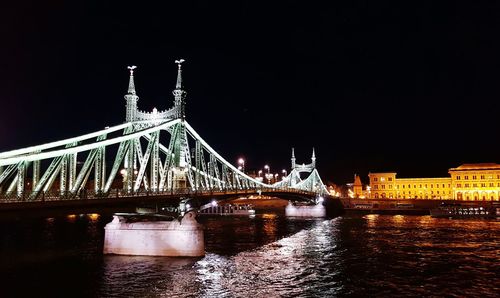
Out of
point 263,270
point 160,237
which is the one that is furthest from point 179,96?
point 263,270

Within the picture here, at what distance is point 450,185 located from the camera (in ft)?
452

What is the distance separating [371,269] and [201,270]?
1055cm

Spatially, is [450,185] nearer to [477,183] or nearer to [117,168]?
[477,183]

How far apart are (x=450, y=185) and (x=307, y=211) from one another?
59514mm

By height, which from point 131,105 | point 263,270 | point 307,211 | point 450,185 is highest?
point 131,105

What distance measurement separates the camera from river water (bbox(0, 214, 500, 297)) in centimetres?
2361

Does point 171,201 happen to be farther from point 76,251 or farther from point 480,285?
point 480,285

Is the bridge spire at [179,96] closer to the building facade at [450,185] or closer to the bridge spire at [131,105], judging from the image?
the bridge spire at [131,105]

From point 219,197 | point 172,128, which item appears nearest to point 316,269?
point 219,197

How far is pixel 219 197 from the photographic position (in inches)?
2020

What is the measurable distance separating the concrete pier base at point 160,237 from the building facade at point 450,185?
11849 cm

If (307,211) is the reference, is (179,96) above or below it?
above

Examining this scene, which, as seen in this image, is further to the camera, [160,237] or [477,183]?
[477,183]

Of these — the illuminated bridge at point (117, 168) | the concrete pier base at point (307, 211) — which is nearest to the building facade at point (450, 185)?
the concrete pier base at point (307, 211)
